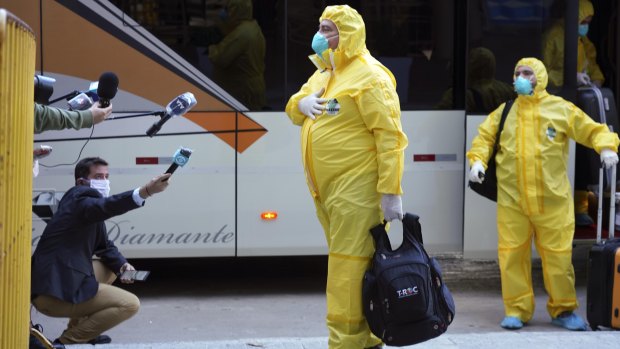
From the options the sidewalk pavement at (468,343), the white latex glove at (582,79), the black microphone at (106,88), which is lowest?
the sidewalk pavement at (468,343)

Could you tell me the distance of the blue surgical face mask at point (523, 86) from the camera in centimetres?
687

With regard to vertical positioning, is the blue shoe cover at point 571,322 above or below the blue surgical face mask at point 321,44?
below

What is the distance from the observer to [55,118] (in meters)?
4.35

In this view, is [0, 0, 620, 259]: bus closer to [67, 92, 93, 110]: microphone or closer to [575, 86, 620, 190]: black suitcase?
[575, 86, 620, 190]: black suitcase

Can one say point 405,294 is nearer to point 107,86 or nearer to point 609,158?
point 107,86

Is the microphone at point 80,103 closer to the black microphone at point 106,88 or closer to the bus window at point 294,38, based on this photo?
the black microphone at point 106,88

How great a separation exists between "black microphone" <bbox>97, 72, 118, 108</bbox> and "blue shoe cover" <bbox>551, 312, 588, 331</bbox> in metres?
3.83

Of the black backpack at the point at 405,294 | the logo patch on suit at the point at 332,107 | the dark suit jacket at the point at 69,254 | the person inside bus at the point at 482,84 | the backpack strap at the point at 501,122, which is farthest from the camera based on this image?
the person inside bus at the point at 482,84

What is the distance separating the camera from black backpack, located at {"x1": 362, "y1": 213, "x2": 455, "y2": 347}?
476cm

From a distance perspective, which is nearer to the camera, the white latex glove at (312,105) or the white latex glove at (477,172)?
the white latex glove at (312,105)

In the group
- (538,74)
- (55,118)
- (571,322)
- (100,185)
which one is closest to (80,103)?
(55,118)

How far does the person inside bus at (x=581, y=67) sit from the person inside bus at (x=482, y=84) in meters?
0.45

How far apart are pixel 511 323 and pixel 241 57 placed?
2.84 meters

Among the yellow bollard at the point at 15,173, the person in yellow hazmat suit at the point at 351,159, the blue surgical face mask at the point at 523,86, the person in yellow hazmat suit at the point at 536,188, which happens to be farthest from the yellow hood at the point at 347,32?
the blue surgical face mask at the point at 523,86
